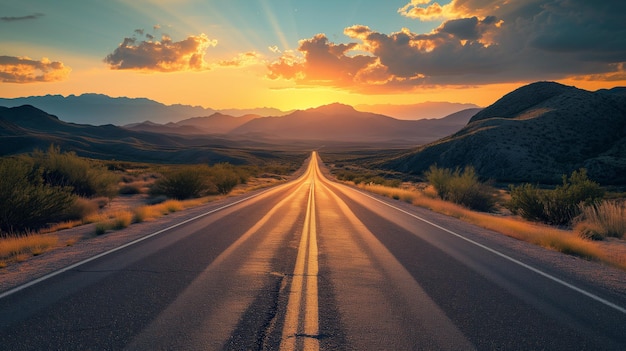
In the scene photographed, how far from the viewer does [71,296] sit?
566 cm

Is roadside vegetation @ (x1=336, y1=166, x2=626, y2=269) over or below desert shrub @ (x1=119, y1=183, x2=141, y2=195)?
over

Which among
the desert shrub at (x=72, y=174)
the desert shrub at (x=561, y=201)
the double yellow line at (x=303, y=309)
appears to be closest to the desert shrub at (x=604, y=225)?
the desert shrub at (x=561, y=201)

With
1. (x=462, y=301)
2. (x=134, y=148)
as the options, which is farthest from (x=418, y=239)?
(x=134, y=148)

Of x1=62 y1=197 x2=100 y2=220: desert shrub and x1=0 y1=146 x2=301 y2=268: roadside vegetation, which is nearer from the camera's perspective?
x1=0 y1=146 x2=301 y2=268: roadside vegetation

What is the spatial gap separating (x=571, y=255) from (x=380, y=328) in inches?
286

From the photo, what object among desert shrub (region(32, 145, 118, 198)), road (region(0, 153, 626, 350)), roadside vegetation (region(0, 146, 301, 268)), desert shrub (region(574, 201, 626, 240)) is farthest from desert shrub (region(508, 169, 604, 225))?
desert shrub (region(32, 145, 118, 198))

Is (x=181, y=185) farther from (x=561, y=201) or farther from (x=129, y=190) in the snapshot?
(x=561, y=201)

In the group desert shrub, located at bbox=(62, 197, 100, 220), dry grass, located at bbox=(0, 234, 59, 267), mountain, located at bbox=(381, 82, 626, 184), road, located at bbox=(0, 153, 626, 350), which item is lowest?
desert shrub, located at bbox=(62, 197, 100, 220)

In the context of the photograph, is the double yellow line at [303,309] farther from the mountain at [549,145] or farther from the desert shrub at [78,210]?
the mountain at [549,145]

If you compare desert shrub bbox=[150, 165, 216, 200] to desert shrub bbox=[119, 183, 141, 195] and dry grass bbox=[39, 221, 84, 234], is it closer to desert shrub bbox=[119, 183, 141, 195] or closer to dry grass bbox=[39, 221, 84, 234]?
desert shrub bbox=[119, 183, 141, 195]

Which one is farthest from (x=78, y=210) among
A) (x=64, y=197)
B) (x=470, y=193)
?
(x=470, y=193)

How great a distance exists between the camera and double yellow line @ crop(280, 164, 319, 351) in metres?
4.21

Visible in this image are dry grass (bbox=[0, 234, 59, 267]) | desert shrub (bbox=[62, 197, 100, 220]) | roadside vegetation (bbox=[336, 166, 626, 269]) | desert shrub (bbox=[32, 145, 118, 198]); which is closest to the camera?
dry grass (bbox=[0, 234, 59, 267])

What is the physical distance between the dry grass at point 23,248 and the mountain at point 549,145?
5727 cm
